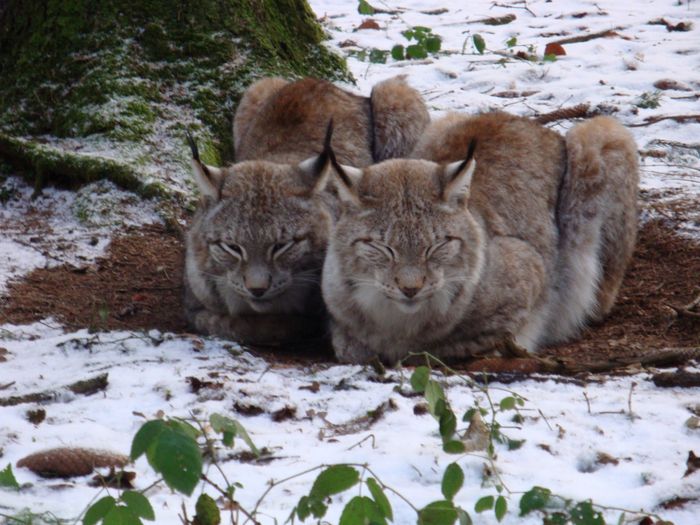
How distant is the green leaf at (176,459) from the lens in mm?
2332

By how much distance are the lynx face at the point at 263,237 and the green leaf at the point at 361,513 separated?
2436 mm

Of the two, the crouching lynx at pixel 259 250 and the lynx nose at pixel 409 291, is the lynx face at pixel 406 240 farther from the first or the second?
the crouching lynx at pixel 259 250

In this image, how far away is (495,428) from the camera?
10.8 feet

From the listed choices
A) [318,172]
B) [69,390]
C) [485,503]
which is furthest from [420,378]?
[318,172]

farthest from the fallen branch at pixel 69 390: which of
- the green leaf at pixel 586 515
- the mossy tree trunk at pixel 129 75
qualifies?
the mossy tree trunk at pixel 129 75

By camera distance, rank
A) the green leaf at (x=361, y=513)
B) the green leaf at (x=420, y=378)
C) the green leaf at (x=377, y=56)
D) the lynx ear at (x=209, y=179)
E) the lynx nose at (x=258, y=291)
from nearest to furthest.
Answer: the green leaf at (x=361, y=513) < the green leaf at (x=420, y=378) < the lynx nose at (x=258, y=291) < the lynx ear at (x=209, y=179) < the green leaf at (x=377, y=56)

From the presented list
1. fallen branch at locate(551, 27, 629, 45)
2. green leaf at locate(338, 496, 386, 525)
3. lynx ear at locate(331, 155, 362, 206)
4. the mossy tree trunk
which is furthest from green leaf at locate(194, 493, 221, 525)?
fallen branch at locate(551, 27, 629, 45)

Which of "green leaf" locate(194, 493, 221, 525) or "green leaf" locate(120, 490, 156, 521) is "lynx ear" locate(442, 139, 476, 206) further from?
"green leaf" locate(120, 490, 156, 521)

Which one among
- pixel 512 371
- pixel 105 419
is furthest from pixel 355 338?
pixel 105 419

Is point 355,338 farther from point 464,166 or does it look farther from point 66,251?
point 66,251

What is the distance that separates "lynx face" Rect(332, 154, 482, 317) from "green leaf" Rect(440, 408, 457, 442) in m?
1.35

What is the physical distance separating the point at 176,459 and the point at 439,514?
2.28 ft

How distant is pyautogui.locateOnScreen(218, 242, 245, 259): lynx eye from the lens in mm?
4934

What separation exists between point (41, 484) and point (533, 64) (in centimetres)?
674
